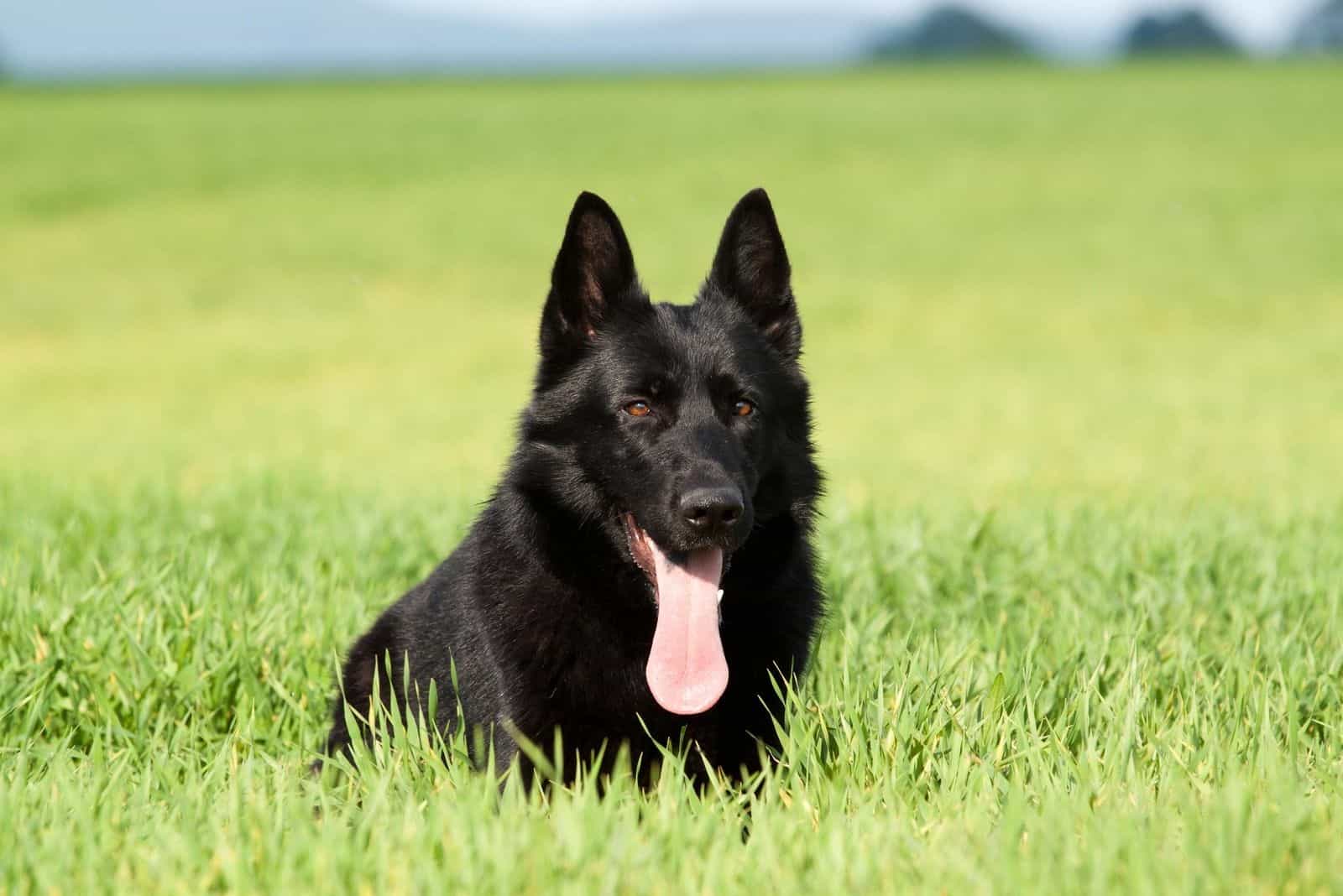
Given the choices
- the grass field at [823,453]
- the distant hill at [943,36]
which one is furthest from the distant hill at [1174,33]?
the grass field at [823,453]

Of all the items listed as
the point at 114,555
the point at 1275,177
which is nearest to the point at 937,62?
the point at 1275,177

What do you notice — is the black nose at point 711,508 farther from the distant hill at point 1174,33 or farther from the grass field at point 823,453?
the distant hill at point 1174,33

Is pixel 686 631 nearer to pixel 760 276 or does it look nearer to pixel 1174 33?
pixel 760 276

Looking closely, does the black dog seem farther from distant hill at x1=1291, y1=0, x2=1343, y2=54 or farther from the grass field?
distant hill at x1=1291, y1=0, x2=1343, y2=54

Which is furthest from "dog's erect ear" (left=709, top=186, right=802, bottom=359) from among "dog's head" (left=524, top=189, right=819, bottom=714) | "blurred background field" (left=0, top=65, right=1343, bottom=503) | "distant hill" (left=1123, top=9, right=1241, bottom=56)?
"distant hill" (left=1123, top=9, right=1241, bottom=56)

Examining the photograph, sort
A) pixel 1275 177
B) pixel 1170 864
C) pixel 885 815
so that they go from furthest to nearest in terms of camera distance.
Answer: pixel 1275 177 < pixel 885 815 < pixel 1170 864

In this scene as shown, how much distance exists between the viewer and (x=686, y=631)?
3.59 metres

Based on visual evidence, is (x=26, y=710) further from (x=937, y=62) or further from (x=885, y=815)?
(x=937, y=62)

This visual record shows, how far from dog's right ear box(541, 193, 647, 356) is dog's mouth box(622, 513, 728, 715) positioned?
2.47ft

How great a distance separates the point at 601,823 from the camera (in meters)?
2.88

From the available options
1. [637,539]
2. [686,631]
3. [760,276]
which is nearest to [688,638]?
[686,631]

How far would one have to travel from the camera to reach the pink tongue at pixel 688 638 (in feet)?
11.5

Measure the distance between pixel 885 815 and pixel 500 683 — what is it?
1127mm

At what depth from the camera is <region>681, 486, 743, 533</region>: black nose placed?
135 inches
